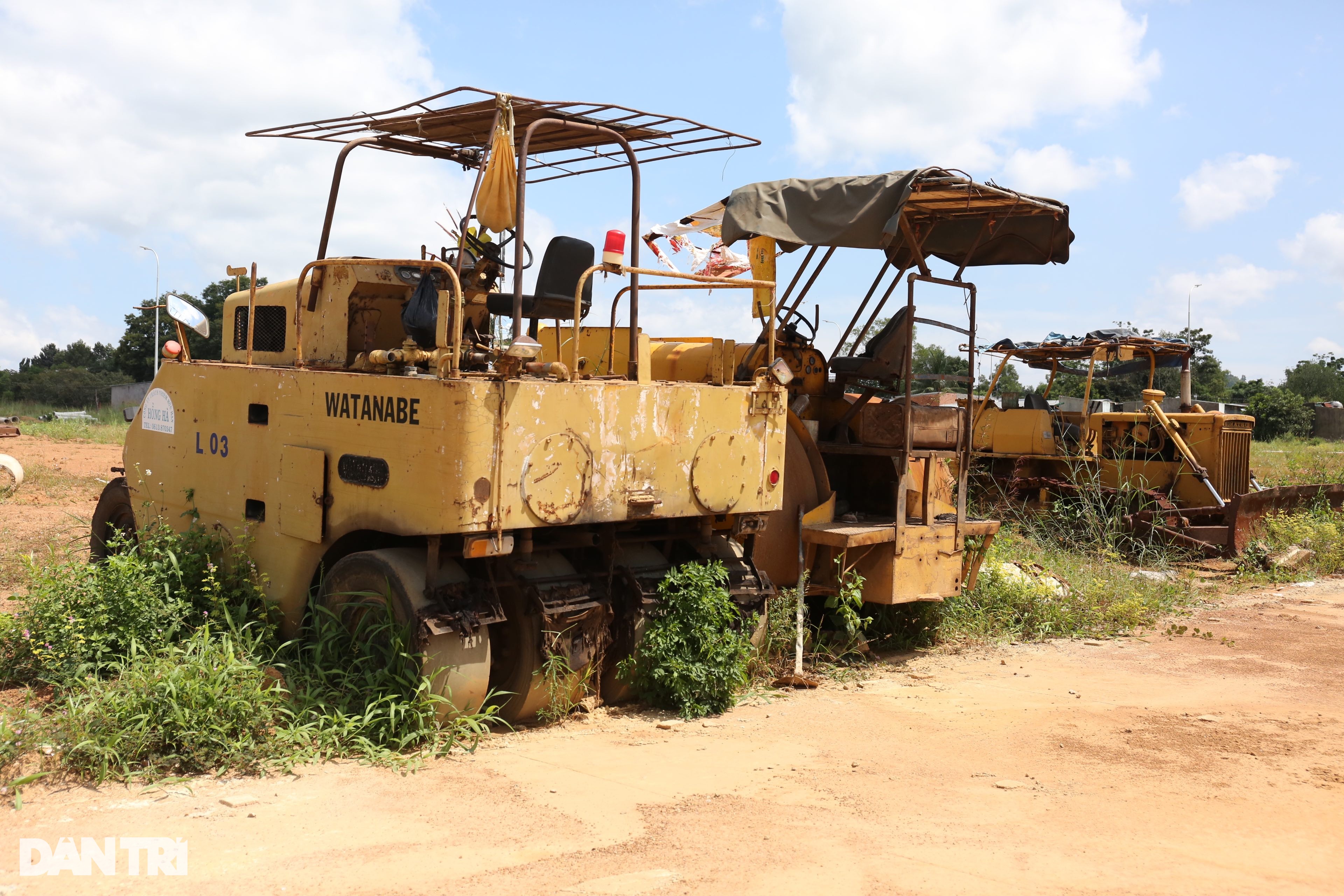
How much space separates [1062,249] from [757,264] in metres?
2.55

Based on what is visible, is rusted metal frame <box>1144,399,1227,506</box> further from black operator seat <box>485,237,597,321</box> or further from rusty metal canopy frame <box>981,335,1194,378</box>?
black operator seat <box>485,237,597,321</box>

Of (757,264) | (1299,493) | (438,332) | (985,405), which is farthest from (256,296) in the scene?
(1299,493)

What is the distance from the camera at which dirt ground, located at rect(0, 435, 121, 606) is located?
9.91 meters

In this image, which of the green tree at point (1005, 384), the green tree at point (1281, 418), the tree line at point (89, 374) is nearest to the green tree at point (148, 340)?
the tree line at point (89, 374)

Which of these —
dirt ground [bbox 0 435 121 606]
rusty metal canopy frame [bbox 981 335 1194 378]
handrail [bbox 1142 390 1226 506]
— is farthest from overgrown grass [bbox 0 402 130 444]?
handrail [bbox 1142 390 1226 506]

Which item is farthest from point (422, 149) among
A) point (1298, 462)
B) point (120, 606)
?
point (1298, 462)

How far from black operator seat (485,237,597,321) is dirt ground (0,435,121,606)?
3198 millimetres

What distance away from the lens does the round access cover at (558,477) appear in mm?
5367

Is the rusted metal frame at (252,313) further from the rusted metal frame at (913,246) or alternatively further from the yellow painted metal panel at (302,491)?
the rusted metal frame at (913,246)

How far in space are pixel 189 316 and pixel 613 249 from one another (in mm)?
3102

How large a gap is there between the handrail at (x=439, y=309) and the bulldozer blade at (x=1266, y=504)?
A: 10509mm

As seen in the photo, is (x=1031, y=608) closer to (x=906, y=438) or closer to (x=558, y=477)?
(x=906, y=438)

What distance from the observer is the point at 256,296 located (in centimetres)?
732

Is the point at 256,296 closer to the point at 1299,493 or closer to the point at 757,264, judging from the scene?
the point at 757,264
